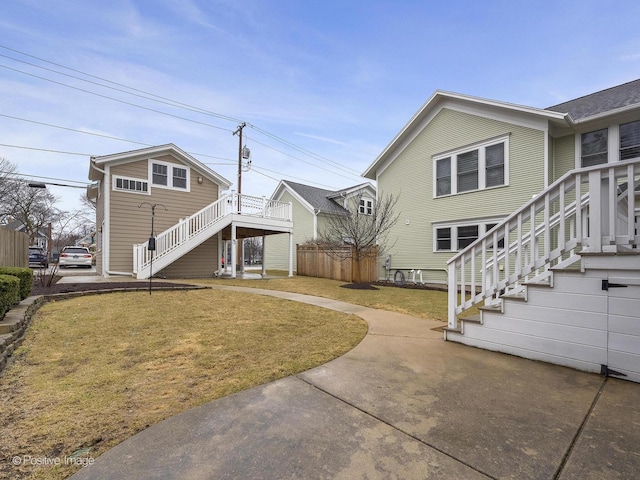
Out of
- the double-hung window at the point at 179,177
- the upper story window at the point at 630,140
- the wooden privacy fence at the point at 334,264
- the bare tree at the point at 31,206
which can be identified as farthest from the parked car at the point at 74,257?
the upper story window at the point at 630,140

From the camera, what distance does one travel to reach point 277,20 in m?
10.8

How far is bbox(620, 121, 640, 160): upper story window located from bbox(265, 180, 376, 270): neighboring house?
1203 centimetres

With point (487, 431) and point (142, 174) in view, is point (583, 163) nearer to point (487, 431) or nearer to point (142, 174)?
point (487, 431)

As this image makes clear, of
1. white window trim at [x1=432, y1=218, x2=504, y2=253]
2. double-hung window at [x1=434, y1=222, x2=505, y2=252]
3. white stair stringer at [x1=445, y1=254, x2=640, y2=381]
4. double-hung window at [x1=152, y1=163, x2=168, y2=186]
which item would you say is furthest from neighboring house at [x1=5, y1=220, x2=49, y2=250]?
white stair stringer at [x1=445, y1=254, x2=640, y2=381]

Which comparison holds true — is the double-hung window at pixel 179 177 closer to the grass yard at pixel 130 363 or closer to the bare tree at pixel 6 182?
the grass yard at pixel 130 363

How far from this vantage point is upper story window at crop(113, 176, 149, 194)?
41.7 feet

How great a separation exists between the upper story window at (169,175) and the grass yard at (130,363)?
8.47 meters

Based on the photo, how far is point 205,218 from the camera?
1316cm

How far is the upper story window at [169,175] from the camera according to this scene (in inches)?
536

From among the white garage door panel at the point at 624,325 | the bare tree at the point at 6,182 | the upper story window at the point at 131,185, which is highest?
the bare tree at the point at 6,182

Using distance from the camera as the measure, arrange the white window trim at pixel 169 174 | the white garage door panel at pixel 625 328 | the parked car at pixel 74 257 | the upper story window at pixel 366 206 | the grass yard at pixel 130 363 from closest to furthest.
Answer: the grass yard at pixel 130 363 → the white garage door panel at pixel 625 328 → the white window trim at pixel 169 174 → the parked car at pixel 74 257 → the upper story window at pixel 366 206

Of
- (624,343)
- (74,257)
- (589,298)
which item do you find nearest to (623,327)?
(624,343)

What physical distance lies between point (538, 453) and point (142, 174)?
597 inches

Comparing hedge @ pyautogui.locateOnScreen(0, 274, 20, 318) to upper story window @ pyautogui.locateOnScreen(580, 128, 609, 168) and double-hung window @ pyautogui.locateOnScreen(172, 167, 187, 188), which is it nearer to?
double-hung window @ pyautogui.locateOnScreen(172, 167, 187, 188)
